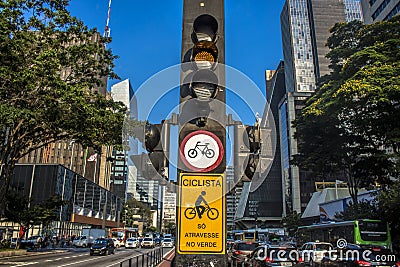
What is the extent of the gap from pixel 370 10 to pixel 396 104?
3274 centimetres

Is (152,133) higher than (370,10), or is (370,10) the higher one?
(370,10)

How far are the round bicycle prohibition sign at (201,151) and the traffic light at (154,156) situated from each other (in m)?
0.21

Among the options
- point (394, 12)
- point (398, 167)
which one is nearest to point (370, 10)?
point (394, 12)

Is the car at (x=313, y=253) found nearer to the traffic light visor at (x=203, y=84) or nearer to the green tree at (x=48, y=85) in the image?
the green tree at (x=48, y=85)

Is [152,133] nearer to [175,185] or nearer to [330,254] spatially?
[175,185]

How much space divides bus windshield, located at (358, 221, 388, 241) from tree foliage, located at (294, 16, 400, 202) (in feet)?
10.8

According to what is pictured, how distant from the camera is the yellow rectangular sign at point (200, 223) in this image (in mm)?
3244

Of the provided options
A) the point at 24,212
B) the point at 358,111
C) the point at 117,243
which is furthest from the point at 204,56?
the point at 117,243

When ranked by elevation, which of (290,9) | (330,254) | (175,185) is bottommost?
(330,254)

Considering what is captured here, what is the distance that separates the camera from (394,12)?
40188 mm

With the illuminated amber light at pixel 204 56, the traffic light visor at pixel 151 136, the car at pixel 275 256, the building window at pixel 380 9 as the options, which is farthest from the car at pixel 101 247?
the building window at pixel 380 9

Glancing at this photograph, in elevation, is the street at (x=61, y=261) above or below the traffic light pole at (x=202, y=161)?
below

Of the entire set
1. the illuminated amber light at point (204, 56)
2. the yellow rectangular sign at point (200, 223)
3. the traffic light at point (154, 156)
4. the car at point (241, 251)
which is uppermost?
the illuminated amber light at point (204, 56)

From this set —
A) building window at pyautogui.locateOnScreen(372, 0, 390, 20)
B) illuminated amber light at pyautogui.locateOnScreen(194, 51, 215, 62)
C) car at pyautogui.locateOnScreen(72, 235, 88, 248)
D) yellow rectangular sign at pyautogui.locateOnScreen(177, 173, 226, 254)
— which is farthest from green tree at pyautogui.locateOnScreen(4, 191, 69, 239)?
building window at pyautogui.locateOnScreen(372, 0, 390, 20)
